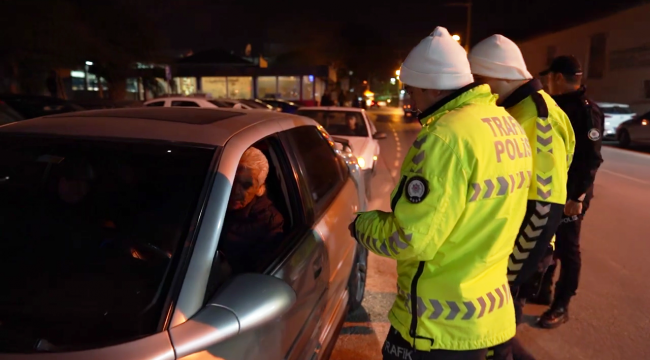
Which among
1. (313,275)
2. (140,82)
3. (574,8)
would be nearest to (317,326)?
(313,275)

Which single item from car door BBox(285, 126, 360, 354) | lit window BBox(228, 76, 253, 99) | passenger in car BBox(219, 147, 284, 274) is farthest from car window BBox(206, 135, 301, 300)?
lit window BBox(228, 76, 253, 99)

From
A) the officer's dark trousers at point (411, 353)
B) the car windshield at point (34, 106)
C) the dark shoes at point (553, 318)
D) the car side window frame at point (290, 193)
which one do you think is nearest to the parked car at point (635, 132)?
the dark shoes at point (553, 318)

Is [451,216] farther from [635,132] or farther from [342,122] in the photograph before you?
[635,132]

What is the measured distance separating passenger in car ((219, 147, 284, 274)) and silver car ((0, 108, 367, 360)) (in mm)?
95

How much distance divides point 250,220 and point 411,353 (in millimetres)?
1015

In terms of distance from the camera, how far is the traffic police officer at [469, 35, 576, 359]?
218 centimetres

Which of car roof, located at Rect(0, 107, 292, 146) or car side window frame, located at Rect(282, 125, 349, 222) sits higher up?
car roof, located at Rect(0, 107, 292, 146)

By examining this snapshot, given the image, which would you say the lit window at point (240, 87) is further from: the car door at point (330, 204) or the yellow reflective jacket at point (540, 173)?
the yellow reflective jacket at point (540, 173)

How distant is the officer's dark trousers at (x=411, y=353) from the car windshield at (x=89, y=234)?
0.86 m

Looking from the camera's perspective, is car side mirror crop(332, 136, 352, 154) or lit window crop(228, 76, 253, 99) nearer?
car side mirror crop(332, 136, 352, 154)

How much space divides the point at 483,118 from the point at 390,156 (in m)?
11.4

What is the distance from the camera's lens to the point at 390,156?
12977 millimetres

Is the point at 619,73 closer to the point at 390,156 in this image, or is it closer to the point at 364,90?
the point at 390,156

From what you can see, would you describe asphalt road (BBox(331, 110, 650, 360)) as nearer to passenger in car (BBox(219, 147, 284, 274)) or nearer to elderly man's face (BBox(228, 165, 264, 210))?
passenger in car (BBox(219, 147, 284, 274))
